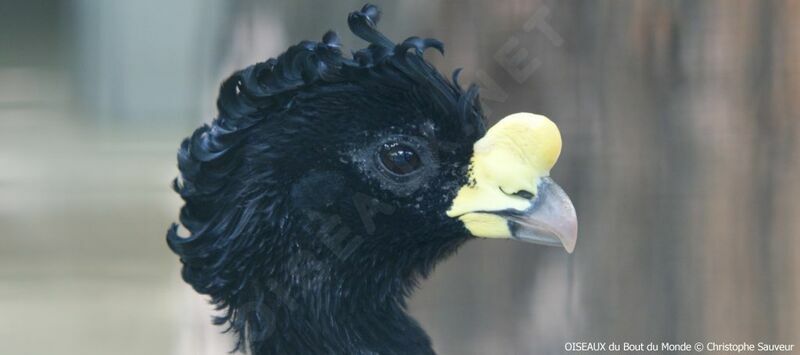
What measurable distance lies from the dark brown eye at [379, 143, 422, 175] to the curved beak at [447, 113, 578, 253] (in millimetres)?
114

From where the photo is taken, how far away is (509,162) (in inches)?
71.2

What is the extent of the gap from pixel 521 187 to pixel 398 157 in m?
0.23

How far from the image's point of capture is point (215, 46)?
113 inches

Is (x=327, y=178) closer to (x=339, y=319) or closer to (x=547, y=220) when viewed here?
(x=339, y=319)

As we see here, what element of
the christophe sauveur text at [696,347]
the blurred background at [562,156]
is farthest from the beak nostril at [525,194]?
the christophe sauveur text at [696,347]

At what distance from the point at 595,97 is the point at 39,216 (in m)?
1.72

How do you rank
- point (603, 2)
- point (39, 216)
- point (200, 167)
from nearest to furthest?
point (200, 167) < point (603, 2) < point (39, 216)

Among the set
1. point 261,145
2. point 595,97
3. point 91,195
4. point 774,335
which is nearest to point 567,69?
point 595,97

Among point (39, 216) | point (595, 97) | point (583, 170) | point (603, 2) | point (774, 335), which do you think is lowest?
point (774, 335)

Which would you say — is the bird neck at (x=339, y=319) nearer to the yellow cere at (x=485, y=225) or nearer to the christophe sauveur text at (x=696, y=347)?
the yellow cere at (x=485, y=225)

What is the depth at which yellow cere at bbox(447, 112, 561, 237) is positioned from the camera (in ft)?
5.90

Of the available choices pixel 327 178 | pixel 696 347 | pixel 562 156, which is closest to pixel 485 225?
pixel 327 178

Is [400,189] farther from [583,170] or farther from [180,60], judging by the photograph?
[180,60]

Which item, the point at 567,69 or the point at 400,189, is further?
the point at 567,69
